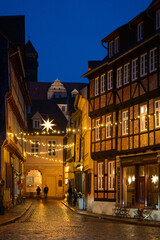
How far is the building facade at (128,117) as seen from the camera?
91.3 ft

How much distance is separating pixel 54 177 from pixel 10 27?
1325 inches

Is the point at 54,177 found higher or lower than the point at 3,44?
lower

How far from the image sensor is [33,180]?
73.9 metres

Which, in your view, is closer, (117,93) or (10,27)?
(117,93)

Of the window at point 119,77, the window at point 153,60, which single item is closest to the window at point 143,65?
the window at point 153,60

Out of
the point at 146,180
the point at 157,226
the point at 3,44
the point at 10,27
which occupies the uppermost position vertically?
the point at 10,27

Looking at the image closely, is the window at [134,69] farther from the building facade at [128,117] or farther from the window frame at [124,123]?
the window frame at [124,123]

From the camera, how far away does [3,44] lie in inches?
1387

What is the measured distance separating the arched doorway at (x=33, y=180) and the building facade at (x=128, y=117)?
128 ft

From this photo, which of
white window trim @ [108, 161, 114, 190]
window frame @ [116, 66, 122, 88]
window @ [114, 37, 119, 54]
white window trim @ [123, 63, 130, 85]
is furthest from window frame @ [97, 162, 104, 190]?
window @ [114, 37, 119, 54]

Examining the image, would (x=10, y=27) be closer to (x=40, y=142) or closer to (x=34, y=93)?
(x=40, y=142)

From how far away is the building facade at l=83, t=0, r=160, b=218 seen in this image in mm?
27828

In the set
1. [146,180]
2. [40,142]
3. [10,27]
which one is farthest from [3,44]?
[40,142]

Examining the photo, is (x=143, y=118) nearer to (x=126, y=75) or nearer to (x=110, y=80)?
(x=126, y=75)
